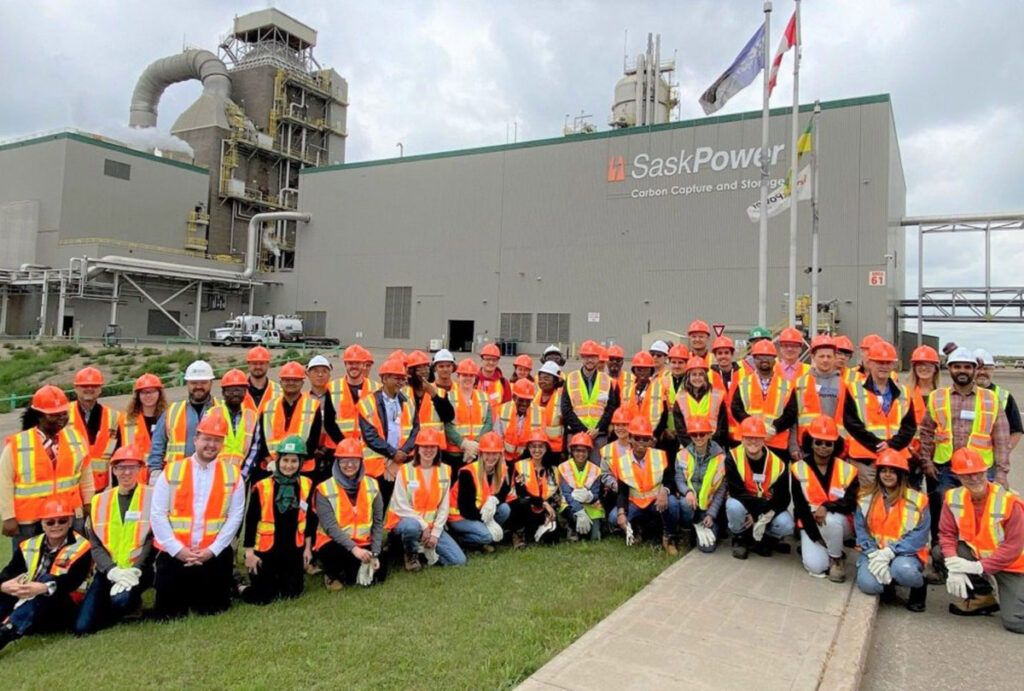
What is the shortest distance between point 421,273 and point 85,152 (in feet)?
79.8

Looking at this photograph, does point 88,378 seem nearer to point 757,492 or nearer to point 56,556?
point 56,556

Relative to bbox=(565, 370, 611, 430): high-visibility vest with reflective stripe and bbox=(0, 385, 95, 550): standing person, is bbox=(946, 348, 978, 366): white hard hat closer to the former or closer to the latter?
bbox=(565, 370, 611, 430): high-visibility vest with reflective stripe

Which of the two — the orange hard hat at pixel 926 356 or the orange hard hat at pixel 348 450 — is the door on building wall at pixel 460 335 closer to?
the orange hard hat at pixel 926 356

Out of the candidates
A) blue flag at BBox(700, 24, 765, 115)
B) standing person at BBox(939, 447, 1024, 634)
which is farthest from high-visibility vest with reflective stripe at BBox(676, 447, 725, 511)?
blue flag at BBox(700, 24, 765, 115)

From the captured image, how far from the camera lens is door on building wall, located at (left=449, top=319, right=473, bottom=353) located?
38.8 metres

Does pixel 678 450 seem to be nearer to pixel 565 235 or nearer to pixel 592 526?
pixel 592 526

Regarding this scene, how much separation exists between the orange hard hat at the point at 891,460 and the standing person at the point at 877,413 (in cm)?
47

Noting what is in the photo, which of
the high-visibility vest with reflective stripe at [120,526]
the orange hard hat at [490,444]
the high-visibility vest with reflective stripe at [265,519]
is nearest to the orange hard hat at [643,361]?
the orange hard hat at [490,444]

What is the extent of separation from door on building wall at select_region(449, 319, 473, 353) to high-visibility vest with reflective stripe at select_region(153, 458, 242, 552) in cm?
3330

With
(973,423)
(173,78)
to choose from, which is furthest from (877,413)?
(173,78)

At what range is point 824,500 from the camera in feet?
19.1

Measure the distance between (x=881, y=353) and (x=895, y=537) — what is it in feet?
5.43

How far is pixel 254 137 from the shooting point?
1999 inches

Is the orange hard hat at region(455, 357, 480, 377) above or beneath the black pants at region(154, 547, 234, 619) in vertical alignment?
above
